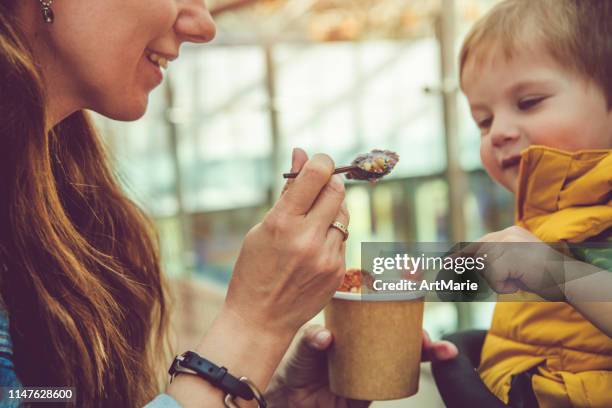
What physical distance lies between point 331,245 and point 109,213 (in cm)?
57

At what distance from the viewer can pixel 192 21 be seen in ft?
3.69

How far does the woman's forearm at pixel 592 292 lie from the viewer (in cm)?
87

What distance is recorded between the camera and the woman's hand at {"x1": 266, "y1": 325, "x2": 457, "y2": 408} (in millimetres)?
1111

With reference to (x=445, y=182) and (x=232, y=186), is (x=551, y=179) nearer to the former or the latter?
(x=445, y=182)

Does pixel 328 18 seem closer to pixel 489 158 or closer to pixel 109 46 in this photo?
pixel 489 158

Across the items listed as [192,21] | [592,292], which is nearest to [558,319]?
[592,292]

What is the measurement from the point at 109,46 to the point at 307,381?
0.66m

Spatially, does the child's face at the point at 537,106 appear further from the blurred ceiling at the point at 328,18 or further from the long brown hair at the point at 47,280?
the blurred ceiling at the point at 328,18

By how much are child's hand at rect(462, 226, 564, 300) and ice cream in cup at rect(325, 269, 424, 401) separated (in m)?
0.12

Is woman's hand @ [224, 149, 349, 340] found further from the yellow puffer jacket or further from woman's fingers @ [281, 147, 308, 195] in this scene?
the yellow puffer jacket

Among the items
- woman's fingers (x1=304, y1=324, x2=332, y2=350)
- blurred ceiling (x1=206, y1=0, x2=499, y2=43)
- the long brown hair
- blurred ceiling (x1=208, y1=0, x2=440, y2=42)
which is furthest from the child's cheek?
blurred ceiling (x1=208, y1=0, x2=440, y2=42)

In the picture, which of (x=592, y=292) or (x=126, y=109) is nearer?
(x=592, y=292)

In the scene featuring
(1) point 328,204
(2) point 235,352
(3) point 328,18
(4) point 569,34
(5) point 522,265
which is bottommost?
(2) point 235,352

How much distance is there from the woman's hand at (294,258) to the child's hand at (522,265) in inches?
8.7
